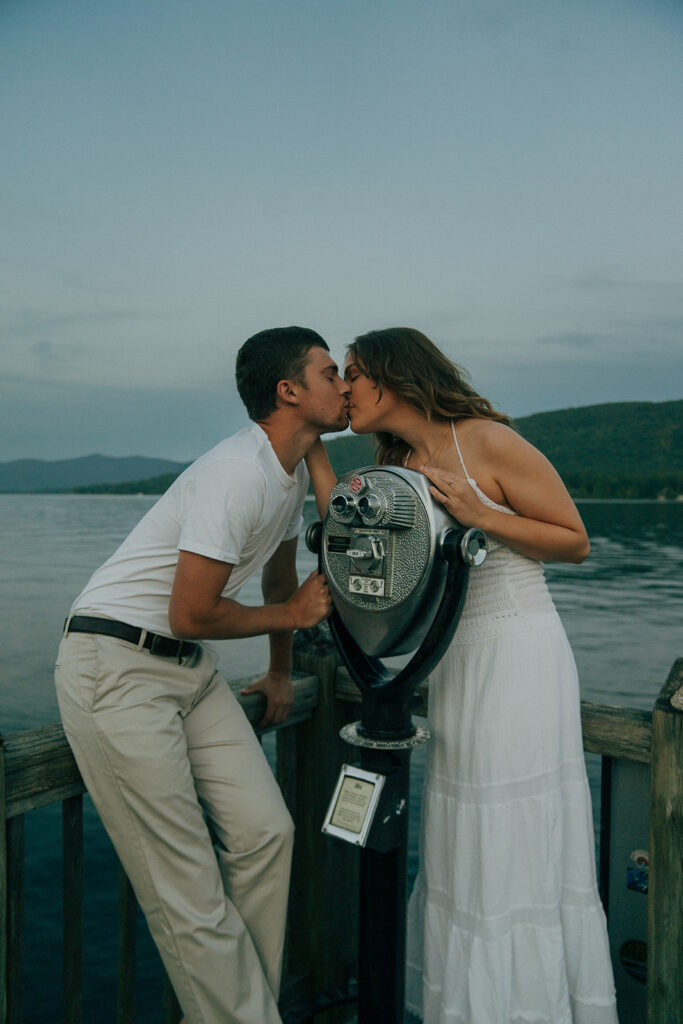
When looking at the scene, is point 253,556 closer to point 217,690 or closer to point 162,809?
point 217,690

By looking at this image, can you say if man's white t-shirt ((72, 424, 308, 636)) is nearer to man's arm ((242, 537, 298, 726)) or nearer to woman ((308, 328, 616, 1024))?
man's arm ((242, 537, 298, 726))

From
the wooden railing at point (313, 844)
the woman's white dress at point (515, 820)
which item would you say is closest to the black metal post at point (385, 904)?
the woman's white dress at point (515, 820)

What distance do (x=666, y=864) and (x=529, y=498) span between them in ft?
2.46

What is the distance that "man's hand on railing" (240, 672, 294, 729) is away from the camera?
6.77 ft

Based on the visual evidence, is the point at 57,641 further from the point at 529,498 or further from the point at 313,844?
the point at 529,498

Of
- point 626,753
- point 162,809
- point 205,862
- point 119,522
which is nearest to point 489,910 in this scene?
point 626,753

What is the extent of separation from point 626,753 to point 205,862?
0.90 metres

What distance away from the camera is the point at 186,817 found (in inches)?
64.4

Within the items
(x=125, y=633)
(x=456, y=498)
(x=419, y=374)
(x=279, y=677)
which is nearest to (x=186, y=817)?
(x=125, y=633)

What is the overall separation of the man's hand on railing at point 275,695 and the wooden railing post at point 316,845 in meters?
0.16

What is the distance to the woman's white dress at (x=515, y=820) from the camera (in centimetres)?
171

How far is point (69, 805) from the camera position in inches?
64.9

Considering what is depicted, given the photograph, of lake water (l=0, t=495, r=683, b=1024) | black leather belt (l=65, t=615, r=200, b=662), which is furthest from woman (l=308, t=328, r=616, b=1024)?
lake water (l=0, t=495, r=683, b=1024)

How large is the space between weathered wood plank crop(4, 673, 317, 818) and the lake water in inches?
117
